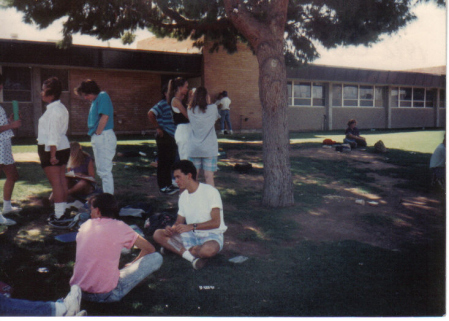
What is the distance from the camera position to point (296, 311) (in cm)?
306

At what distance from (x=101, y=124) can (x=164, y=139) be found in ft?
3.96

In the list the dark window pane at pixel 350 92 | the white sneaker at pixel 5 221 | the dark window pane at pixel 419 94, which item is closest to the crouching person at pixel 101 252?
the white sneaker at pixel 5 221

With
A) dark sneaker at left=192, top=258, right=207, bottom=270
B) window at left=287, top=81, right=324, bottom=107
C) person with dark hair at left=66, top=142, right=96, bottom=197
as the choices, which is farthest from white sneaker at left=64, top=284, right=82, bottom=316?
window at left=287, top=81, right=324, bottom=107

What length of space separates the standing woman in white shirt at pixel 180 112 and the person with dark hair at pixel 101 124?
2.72ft

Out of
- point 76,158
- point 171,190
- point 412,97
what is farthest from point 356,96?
point 76,158

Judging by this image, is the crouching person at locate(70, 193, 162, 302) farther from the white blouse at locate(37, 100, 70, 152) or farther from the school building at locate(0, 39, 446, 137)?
the school building at locate(0, 39, 446, 137)

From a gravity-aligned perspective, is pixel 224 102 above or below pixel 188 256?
above

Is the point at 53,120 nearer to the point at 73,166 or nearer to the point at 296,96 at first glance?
the point at 73,166

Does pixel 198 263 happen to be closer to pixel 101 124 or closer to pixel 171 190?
pixel 101 124

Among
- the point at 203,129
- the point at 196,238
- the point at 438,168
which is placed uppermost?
the point at 203,129

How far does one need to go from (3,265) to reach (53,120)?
4.95ft

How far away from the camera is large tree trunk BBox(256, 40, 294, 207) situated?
5566 millimetres

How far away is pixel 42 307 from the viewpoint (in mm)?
2719

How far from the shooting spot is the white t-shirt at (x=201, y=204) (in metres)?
3.83
